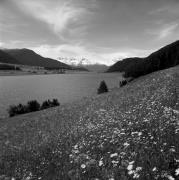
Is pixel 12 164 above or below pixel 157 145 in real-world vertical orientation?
below

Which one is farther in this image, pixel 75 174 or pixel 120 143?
pixel 120 143

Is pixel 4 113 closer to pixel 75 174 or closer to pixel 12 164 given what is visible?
pixel 12 164

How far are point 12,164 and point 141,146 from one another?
23.1 ft

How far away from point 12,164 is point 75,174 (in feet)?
19.0

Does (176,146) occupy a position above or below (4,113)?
above

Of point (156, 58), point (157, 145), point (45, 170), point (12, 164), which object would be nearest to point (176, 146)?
point (157, 145)

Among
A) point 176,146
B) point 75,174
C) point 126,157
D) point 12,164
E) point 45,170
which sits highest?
point 176,146

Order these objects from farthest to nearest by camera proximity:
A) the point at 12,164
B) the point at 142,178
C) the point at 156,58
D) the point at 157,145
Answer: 1. the point at 156,58
2. the point at 12,164
3. the point at 157,145
4. the point at 142,178

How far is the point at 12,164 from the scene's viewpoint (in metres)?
11.6

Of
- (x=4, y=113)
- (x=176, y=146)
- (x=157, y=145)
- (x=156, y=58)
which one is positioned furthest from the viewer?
(x=156, y=58)

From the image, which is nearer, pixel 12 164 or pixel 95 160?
pixel 95 160

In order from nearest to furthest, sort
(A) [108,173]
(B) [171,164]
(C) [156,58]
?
(B) [171,164] → (A) [108,173] → (C) [156,58]

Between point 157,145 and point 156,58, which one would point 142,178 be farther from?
point 156,58

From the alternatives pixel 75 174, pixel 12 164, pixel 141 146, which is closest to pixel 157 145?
pixel 141 146
